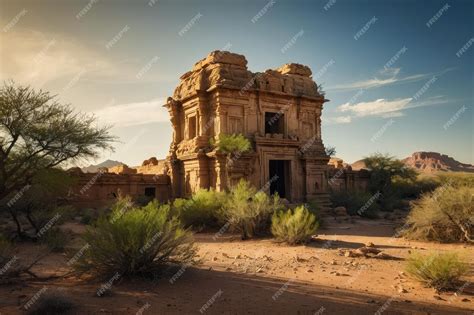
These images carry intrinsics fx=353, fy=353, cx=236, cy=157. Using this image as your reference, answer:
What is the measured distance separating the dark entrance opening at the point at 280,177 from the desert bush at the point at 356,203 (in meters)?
3.77

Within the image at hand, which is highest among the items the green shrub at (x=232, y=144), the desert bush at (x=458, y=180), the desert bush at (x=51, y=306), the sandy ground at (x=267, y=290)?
the green shrub at (x=232, y=144)

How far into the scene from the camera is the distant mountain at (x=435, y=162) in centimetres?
8619

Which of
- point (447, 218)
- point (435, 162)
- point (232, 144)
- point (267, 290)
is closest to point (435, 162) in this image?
point (435, 162)

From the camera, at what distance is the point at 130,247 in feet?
19.1

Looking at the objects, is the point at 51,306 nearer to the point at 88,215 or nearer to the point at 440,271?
the point at 440,271

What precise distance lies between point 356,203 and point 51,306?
19.0 metres

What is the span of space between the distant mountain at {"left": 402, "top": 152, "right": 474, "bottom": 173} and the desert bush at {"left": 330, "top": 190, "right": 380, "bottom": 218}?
72186 millimetres

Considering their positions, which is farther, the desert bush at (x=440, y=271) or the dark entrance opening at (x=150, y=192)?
the dark entrance opening at (x=150, y=192)

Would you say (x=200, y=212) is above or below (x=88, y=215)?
above

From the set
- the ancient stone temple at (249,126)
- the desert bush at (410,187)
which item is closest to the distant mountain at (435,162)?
the desert bush at (410,187)

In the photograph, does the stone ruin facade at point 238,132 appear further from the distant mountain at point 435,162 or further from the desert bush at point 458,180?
the distant mountain at point 435,162

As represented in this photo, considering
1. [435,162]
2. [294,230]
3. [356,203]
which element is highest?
[435,162]

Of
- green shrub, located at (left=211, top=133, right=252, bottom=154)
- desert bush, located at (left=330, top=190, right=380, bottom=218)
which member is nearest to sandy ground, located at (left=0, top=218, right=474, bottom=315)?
green shrub, located at (left=211, top=133, right=252, bottom=154)

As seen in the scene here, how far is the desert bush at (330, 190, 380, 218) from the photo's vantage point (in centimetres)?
1939
